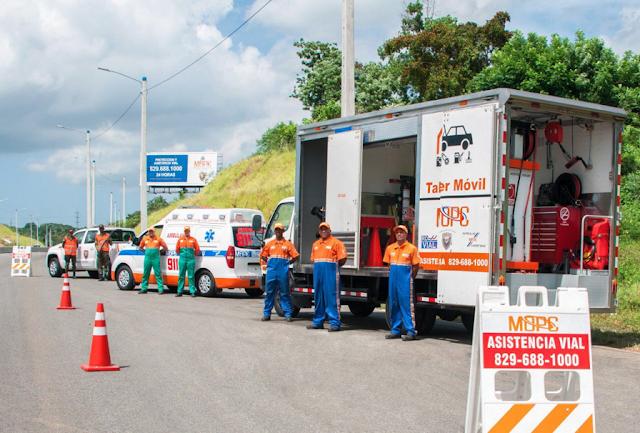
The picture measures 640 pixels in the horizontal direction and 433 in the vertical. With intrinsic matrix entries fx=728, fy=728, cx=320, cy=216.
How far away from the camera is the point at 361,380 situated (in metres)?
7.78

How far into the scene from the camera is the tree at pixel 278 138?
5558 cm

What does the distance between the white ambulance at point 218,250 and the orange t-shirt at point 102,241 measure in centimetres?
535

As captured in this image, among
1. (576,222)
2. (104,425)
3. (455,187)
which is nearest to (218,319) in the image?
(455,187)

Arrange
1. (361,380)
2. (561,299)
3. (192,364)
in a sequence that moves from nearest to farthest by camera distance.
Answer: (561,299) → (361,380) → (192,364)

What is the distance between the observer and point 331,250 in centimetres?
1162

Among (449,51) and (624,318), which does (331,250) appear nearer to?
(624,318)

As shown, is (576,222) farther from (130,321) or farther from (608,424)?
(130,321)

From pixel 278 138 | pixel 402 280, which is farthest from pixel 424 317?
pixel 278 138

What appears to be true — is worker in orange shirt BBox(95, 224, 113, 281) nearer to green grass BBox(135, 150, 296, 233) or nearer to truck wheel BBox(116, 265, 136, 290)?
truck wheel BBox(116, 265, 136, 290)

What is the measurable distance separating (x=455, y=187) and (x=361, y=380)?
3.40 meters

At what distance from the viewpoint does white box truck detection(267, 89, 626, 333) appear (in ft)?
31.5

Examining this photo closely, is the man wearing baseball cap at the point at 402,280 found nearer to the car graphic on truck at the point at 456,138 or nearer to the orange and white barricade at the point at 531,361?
the car graphic on truck at the point at 456,138

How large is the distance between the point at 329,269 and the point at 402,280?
1521 mm

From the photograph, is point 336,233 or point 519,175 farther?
point 336,233
